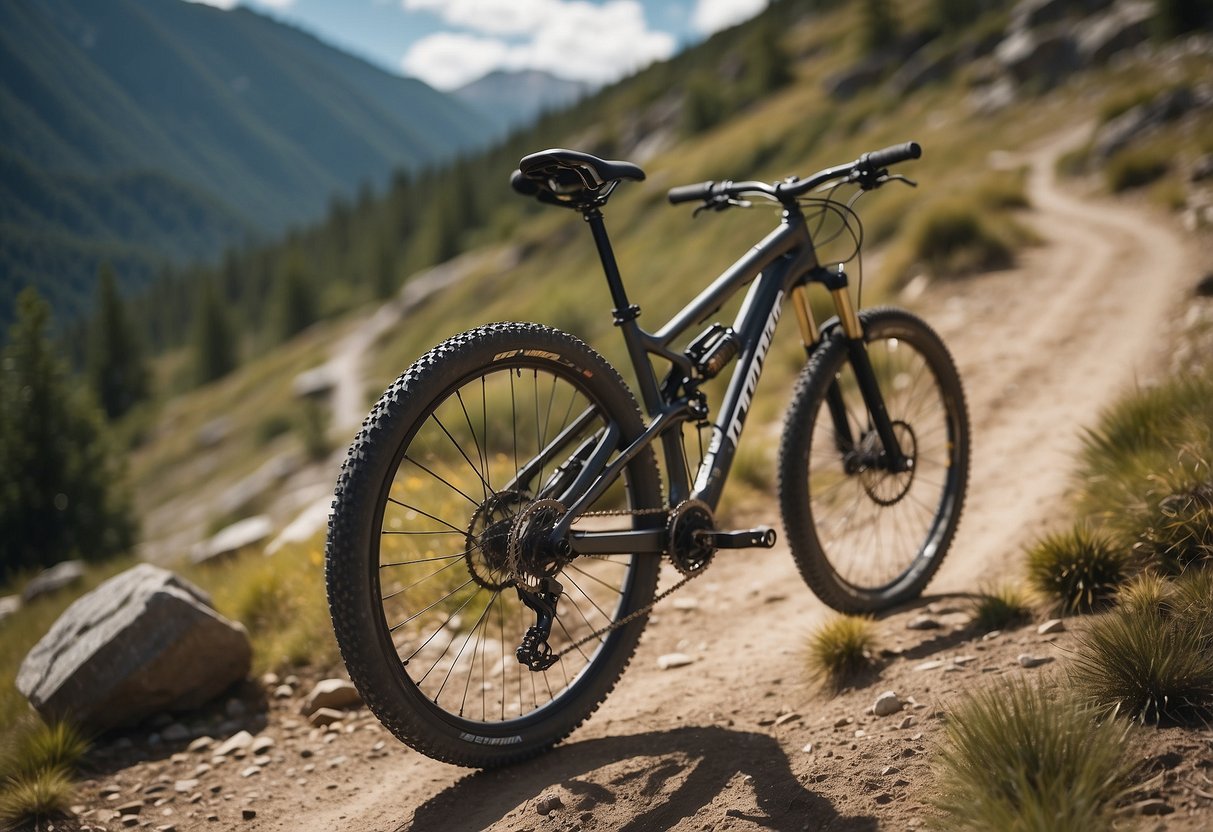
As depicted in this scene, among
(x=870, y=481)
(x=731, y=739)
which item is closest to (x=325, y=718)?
(x=731, y=739)

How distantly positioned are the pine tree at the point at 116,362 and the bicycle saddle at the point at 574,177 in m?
77.5

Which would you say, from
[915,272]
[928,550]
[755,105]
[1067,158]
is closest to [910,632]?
[928,550]

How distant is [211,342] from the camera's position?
8931 centimetres

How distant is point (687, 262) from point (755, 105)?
42274mm

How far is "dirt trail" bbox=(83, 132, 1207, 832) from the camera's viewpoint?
104 inches

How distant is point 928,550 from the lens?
171 inches

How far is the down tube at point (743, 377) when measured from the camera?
362 cm

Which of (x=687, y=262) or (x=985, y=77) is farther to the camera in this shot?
(x=985, y=77)

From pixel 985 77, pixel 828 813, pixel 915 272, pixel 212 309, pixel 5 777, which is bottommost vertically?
pixel 828 813

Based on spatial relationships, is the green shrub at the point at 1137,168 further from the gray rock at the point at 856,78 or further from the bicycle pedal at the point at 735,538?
the gray rock at the point at 856,78

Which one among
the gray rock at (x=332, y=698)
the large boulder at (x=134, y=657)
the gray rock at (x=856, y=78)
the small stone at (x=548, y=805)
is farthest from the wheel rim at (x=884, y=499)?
the gray rock at (x=856, y=78)

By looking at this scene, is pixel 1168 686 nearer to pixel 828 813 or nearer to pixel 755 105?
pixel 828 813

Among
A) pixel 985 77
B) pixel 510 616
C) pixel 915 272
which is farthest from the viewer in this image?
pixel 985 77

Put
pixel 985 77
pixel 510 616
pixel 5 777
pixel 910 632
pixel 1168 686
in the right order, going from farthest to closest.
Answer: pixel 985 77 → pixel 510 616 → pixel 910 632 → pixel 5 777 → pixel 1168 686
